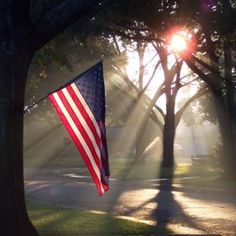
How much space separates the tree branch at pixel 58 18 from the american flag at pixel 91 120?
87 centimetres

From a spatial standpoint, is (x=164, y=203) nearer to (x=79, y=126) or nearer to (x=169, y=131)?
(x=79, y=126)

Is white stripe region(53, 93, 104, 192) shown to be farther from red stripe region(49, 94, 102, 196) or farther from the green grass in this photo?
the green grass

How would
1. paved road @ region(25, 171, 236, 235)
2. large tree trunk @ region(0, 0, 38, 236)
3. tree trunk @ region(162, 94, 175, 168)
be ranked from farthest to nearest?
tree trunk @ region(162, 94, 175, 168)
paved road @ region(25, 171, 236, 235)
large tree trunk @ region(0, 0, 38, 236)

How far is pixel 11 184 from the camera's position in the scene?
842 centimetres

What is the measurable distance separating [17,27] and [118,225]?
16.2 feet

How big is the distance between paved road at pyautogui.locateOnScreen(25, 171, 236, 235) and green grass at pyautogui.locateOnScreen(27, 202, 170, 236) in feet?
2.69

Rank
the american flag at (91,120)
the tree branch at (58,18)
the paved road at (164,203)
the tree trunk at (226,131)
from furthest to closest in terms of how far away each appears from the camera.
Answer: the tree trunk at (226,131) < the paved road at (164,203) < the american flag at (91,120) < the tree branch at (58,18)

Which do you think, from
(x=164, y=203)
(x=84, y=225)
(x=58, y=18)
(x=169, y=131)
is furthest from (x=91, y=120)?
(x=169, y=131)

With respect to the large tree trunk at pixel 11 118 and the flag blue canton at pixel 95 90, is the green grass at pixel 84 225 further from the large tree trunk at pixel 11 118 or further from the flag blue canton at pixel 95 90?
the flag blue canton at pixel 95 90

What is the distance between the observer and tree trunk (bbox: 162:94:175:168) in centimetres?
3706

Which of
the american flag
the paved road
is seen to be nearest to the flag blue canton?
the american flag

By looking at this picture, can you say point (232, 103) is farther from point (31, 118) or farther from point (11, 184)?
point (31, 118)

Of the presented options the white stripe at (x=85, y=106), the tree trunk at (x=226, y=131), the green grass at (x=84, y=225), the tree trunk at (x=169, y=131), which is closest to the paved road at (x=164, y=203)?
the green grass at (x=84, y=225)

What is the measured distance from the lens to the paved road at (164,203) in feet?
42.7
